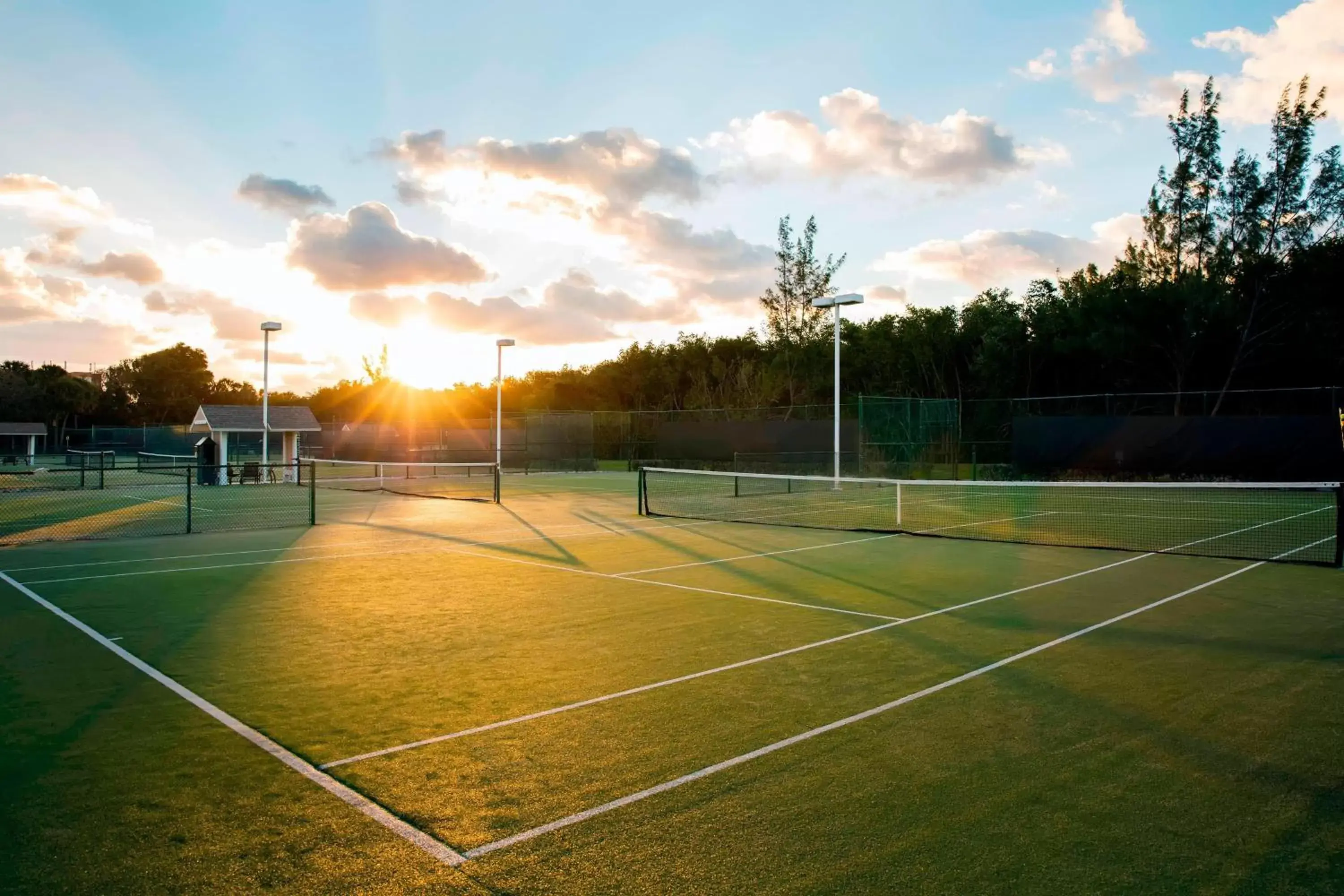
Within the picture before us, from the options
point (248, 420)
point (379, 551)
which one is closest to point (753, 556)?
point (379, 551)

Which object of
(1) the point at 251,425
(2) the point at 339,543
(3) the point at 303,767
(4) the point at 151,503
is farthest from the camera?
(1) the point at 251,425

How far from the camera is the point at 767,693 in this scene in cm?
623

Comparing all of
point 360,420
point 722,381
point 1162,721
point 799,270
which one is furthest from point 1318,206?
point 360,420

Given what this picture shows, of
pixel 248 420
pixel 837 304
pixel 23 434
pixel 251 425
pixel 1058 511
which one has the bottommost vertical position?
pixel 1058 511

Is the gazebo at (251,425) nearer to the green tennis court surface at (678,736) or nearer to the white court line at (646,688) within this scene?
the green tennis court surface at (678,736)

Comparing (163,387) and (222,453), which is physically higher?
(163,387)

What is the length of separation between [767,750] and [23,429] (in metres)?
73.8

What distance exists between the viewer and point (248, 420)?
35.7m

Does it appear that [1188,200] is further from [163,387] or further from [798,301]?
[163,387]

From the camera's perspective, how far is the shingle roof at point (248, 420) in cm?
3488

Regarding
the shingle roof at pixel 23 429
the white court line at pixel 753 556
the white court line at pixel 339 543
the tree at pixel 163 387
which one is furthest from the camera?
the tree at pixel 163 387

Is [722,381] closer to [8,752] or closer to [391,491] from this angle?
[391,491]

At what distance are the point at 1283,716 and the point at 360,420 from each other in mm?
69749

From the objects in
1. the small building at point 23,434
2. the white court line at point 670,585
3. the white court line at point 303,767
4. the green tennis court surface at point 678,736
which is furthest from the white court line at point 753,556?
the small building at point 23,434
